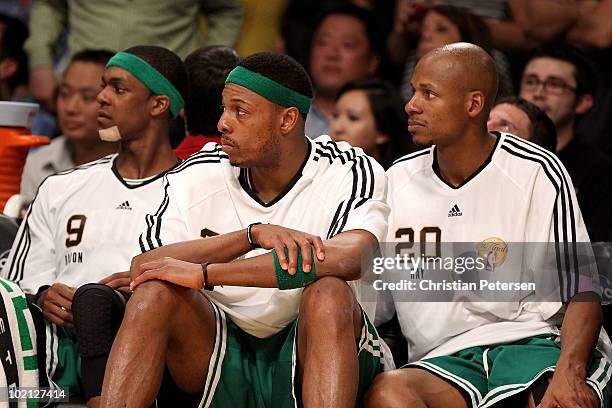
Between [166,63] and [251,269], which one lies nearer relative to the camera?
[251,269]

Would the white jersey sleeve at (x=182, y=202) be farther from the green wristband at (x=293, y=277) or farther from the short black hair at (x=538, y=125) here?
the short black hair at (x=538, y=125)

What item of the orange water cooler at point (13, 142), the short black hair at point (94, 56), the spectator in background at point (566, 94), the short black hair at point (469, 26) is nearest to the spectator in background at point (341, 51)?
the short black hair at point (469, 26)

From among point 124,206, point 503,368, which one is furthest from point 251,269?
point 124,206

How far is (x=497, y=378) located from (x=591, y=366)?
32 centimetres

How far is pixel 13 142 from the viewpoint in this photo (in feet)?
15.7

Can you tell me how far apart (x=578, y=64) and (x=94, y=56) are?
2433mm

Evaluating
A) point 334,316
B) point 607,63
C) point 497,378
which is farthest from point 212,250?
point 607,63

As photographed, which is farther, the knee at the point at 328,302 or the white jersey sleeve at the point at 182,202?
the white jersey sleeve at the point at 182,202

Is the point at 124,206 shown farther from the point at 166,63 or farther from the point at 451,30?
the point at 451,30

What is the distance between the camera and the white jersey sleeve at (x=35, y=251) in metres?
A: 4.54

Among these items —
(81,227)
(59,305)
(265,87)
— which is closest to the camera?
(265,87)

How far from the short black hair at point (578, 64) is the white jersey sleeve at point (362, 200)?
202 centimetres

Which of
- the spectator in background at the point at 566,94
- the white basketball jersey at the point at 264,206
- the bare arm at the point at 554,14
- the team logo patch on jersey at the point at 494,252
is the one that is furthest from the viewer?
the bare arm at the point at 554,14

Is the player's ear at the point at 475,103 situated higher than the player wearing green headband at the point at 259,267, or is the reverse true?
the player's ear at the point at 475,103
